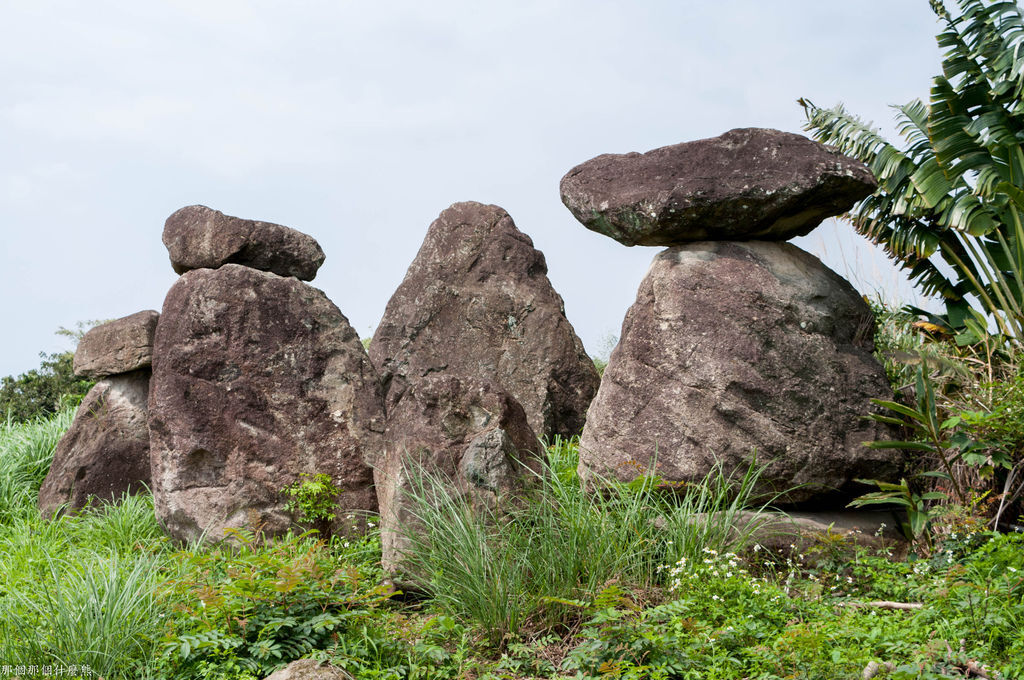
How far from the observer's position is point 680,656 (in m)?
4.43

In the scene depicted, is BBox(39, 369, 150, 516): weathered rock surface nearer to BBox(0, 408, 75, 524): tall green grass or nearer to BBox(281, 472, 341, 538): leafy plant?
BBox(0, 408, 75, 524): tall green grass

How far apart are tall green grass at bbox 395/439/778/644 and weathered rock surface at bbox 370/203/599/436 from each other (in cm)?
230

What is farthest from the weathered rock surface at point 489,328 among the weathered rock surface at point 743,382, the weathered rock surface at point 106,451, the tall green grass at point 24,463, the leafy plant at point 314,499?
the tall green grass at point 24,463

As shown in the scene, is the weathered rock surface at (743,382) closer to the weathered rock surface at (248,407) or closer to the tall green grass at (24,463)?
the weathered rock surface at (248,407)

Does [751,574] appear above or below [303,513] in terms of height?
below

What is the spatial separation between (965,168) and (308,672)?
1134 centimetres

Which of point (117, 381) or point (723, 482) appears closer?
point (723, 482)

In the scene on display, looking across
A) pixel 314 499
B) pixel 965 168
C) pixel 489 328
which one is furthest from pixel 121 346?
pixel 965 168

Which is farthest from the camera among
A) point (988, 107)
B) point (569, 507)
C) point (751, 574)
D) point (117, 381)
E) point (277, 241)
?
point (988, 107)

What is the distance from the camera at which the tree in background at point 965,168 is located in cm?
1177

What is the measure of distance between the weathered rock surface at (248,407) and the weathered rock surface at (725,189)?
2563 mm

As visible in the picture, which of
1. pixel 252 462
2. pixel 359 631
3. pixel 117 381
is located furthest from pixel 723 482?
pixel 117 381

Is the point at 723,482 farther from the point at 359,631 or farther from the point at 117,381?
the point at 117,381

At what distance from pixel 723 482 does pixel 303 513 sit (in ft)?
10.5
